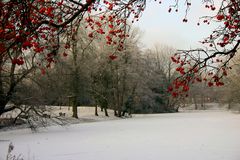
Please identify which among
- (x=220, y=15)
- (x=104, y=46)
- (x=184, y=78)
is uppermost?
(x=104, y=46)

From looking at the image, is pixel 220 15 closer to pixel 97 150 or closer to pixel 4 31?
pixel 4 31

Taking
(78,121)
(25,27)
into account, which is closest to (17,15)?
(25,27)

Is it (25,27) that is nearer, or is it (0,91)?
(25,27)

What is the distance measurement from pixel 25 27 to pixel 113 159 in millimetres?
7020

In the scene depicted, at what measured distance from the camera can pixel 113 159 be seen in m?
9.79

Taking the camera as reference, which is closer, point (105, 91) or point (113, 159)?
point (113, 159)

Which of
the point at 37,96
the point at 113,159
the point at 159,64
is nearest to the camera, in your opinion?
the point at 113,159

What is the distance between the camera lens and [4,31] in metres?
3.44

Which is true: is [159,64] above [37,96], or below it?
above

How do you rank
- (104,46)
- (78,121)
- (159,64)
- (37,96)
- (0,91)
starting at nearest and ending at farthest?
1. (0,91)
2. (37,96)
3. (78,121)
4. (104,46)
5. (159,64)

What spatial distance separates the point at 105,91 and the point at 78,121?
7.53 meters

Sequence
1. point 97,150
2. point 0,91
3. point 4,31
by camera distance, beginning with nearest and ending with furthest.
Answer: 1. point 4,31
2. point 97,150
3. point 0,91

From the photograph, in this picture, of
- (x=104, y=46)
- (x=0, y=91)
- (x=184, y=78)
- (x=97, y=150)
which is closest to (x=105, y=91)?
(x=104, y=46)

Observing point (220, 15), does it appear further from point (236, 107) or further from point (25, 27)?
point (236, 107)
